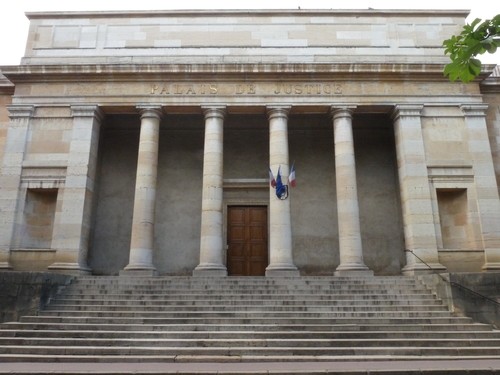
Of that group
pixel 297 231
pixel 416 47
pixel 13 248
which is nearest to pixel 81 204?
pixel 13 248

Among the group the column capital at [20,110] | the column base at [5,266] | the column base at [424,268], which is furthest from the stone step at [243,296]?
the column capital at [20,110]

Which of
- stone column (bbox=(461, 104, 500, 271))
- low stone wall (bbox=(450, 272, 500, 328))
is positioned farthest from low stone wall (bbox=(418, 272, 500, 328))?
stone column (bbox=(461, 104, 500, 271))

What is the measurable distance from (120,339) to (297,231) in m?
11.8

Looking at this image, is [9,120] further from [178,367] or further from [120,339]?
[178,367]

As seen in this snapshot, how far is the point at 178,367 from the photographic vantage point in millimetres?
8680

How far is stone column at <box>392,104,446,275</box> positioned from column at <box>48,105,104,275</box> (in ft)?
43.0

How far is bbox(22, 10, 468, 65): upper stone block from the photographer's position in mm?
19688

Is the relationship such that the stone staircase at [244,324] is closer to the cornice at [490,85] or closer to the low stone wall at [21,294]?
the low stone wall at [21,294]

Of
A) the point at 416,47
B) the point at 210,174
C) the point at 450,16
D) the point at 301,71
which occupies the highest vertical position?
the point at 450,16

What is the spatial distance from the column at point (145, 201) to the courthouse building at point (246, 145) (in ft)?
0.24

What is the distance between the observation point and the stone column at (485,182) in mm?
16641

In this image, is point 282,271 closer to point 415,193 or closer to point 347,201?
point 347,201

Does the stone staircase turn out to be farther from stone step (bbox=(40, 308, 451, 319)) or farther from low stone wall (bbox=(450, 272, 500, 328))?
low stone wall (bbox=(450, 272, 500, 328))

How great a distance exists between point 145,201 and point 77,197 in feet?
9.03
